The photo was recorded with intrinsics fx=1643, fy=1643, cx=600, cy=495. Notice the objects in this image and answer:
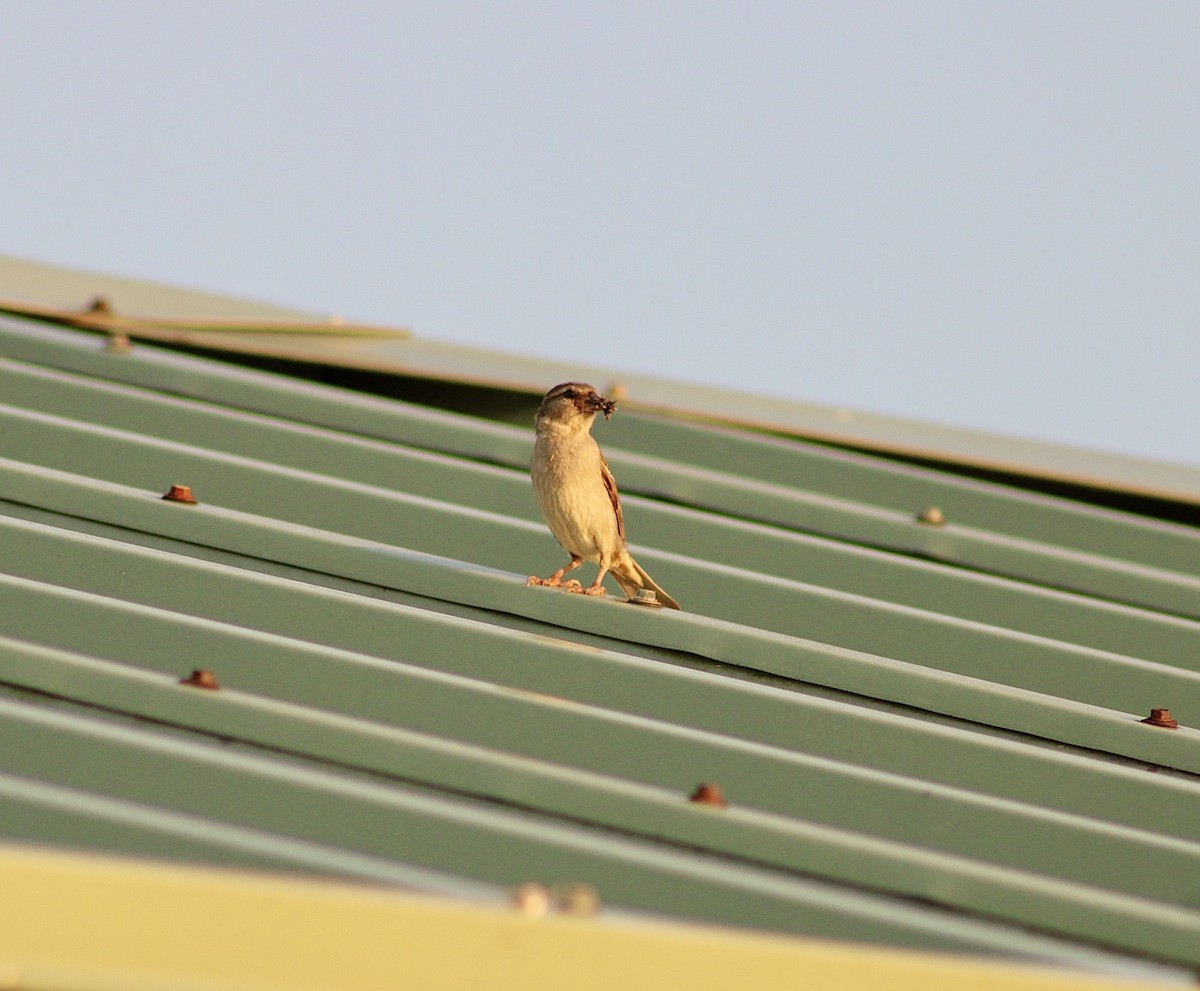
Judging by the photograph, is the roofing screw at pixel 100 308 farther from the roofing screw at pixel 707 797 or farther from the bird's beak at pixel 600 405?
the roofing screw at pixel 707 797

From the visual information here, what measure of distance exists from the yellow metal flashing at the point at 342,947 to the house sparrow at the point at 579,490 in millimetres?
2576

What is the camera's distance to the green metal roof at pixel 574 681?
8.63 ft

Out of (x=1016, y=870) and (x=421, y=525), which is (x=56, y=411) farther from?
(x=1016, y=870)

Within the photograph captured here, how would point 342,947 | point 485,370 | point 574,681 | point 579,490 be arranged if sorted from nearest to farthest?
point 342,947
point 574,681
point 579,490
point 485,370

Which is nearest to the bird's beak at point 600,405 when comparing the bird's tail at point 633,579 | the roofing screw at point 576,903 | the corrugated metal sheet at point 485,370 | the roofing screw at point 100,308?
the bird's tail at point 633,579

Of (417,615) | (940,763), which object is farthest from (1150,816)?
(417,615)

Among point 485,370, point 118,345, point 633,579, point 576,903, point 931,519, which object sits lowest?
point 576,903

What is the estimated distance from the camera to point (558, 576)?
15.1ft

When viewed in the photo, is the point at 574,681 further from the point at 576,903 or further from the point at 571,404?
the point at 576,903

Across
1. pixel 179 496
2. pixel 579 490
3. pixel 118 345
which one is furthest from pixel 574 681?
pixel 118 345

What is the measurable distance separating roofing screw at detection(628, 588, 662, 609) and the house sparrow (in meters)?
0.01

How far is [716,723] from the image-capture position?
3.57 meters

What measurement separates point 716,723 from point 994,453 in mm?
4110

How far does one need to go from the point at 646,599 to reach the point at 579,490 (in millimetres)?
379
